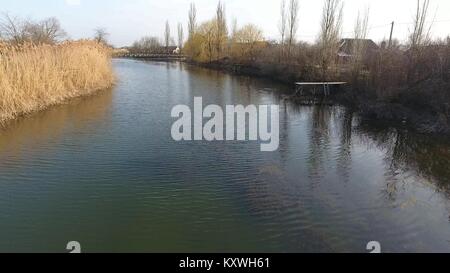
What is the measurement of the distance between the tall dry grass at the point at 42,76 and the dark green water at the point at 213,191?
0.82m

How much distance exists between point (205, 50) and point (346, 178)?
1810 inches

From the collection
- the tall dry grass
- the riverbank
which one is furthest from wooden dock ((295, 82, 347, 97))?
the tall dry grass

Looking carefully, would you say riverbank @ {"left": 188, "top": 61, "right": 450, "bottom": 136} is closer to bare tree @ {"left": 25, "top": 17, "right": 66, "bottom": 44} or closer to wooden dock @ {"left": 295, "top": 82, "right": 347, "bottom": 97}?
wooden dock @ {"left": 295, "top": 82, "right": 347, "bottom": 97}

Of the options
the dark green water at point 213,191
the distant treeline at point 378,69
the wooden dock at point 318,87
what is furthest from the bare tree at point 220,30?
the dark green water at point 213,191

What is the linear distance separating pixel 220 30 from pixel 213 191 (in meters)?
46.5

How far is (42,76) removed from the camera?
1342 cm

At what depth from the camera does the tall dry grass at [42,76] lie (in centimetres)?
1155

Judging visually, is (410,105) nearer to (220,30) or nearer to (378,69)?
(378,69)

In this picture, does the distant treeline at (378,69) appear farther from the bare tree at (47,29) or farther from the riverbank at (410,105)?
the bare tree at (47,29)

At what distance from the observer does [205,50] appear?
5172 centimetres

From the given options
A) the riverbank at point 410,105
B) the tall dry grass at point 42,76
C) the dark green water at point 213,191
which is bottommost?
the dark green water at point 213,191

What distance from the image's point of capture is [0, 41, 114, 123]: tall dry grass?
1155 centimetres

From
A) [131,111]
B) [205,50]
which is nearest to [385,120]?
[131,111]

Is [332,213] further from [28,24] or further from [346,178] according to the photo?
[28,24]
